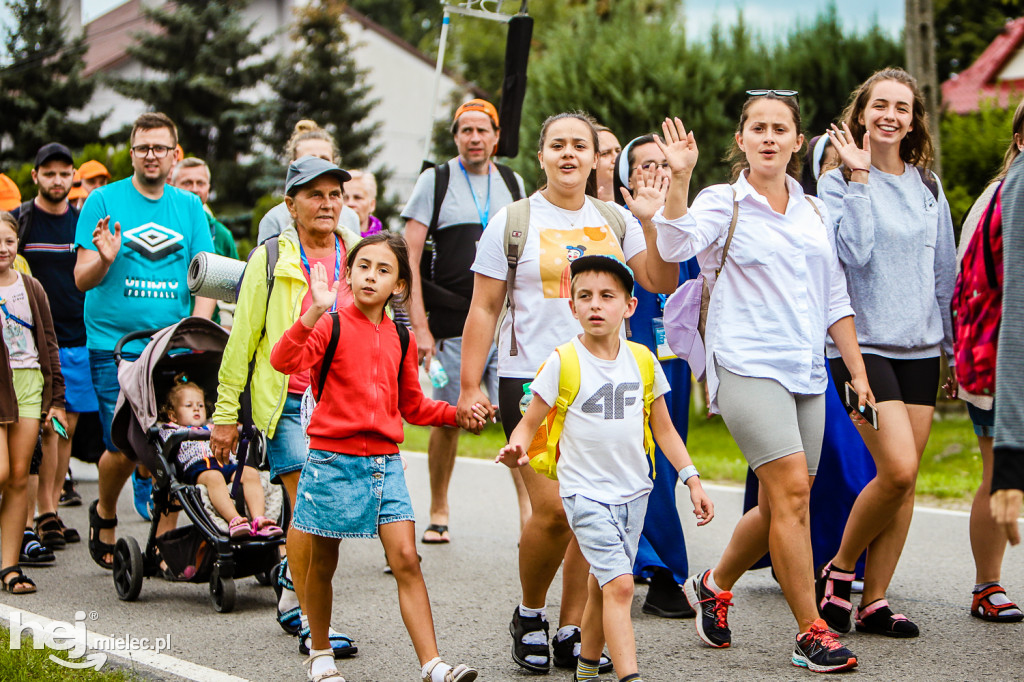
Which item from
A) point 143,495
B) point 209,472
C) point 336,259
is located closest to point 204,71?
point 143,495

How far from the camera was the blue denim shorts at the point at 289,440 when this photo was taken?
5.12 metres

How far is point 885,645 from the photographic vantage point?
4.91m

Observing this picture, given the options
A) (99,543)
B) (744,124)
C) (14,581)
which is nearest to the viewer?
(744,124)

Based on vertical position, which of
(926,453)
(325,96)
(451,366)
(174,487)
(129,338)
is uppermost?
(325,96)

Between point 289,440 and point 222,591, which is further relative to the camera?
point 222,591

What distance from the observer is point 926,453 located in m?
10.9

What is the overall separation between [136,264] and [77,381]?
1.91 m

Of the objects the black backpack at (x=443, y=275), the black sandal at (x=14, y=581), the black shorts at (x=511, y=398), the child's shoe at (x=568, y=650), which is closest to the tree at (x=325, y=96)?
the black backpack at (x=443, y=275)

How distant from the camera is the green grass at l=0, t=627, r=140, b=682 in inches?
169

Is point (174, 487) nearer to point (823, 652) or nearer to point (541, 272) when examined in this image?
point (541, 272)

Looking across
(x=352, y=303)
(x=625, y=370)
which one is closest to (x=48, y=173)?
(x=352, y=303)

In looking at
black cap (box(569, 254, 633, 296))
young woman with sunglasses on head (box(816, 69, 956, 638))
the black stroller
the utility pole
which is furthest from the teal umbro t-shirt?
the utility pole

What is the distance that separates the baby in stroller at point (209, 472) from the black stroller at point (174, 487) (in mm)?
43

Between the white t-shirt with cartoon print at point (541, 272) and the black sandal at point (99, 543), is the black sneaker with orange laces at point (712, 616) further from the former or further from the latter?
the black sandal at point (99, 543)
